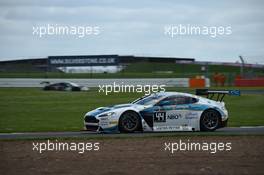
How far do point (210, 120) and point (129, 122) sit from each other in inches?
87.7

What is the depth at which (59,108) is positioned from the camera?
25656 millimetres

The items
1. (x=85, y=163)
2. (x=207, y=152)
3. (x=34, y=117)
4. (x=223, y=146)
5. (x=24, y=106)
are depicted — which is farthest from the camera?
(x=24, y=106)

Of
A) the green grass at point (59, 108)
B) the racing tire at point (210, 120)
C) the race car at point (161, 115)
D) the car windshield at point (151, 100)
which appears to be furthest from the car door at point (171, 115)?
the green grass at point (59, 108)

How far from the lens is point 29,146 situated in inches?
529

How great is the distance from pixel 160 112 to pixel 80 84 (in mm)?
23355

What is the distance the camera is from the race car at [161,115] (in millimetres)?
15852

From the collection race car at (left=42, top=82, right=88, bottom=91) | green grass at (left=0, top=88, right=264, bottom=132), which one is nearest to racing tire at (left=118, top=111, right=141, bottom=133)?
green grass at (left=0, top=88, right=264, bottom=132)

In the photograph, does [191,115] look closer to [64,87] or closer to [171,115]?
[171,115]

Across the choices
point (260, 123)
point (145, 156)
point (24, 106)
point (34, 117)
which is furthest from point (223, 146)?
point (24, 106)

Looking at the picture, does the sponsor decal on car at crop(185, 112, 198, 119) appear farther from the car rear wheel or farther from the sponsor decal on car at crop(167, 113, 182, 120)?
the car rear wheel

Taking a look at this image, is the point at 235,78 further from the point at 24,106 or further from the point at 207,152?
the point at 207,152

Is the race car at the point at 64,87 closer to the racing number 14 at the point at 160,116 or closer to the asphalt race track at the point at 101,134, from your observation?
the asphalt race track at the point at 101,134

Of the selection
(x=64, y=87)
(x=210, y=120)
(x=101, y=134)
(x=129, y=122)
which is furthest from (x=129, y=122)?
(x=64, y=87)

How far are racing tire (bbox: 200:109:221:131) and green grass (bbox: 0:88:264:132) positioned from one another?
120 inches
